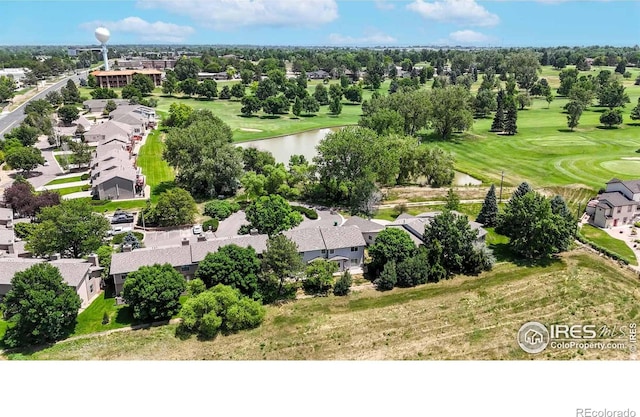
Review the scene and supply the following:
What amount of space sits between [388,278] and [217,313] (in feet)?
39.0

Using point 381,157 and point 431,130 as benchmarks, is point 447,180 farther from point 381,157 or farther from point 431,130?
point 431,130

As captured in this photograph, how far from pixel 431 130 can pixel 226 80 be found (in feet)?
290

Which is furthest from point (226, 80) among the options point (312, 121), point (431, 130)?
point (431, 130)

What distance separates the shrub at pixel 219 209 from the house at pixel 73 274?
532 inches

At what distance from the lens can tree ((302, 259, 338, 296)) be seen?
3262 centimetres

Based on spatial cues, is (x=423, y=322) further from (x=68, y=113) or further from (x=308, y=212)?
(x=68, y=113)

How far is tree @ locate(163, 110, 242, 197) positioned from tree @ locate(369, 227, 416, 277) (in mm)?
23150

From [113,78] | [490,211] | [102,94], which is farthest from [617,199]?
[113,78]

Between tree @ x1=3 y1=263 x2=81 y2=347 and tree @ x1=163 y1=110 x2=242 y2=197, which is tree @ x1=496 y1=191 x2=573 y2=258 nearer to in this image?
tree @ x1=163 y1=110 x2=242 y2=197

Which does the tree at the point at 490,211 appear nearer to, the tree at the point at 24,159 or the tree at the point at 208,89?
the tree at the point at 24,159

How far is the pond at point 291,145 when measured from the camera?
72.2 meters

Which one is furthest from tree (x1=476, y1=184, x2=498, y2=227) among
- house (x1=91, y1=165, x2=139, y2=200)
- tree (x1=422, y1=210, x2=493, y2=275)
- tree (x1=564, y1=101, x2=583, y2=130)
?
tree (x1=564, y1=101, x2=583, y2=130)

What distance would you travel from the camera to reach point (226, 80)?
153 metres
